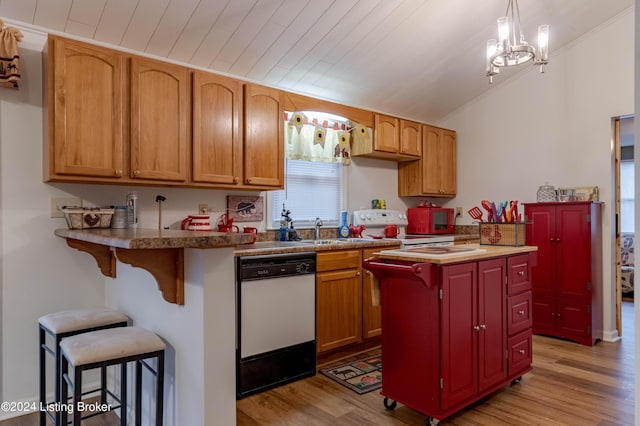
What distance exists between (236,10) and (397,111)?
8.05 feet

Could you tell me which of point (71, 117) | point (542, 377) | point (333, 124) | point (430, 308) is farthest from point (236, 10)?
point (542, 377)

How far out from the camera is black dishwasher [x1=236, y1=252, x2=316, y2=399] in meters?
2.56

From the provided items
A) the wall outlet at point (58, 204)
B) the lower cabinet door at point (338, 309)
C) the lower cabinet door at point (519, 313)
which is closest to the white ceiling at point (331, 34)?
the wall outlet at point (58, 204)

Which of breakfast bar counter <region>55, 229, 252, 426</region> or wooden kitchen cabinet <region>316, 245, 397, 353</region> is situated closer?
breakfast bar counter <region>55, 229, 252, 426</region>

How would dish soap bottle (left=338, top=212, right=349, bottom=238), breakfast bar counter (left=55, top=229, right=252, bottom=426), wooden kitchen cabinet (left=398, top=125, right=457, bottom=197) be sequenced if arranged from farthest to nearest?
wooden kitchen cabinet (left=398, top=125, right=457, bottom=197) < dish soap bottle (left=338, top=212, right=349, bottom=238) < breakfast bar counter (left=55, top=229, right=252, bottom=426)

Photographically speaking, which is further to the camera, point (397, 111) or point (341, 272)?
point (397, 111)

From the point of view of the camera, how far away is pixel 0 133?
7.76 feet

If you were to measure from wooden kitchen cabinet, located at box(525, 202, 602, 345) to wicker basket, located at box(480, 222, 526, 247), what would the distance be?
0.93 metres

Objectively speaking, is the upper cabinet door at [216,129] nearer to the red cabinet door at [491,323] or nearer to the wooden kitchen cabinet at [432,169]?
the red cabinet door at [491,323]

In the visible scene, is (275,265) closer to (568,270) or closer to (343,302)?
(343,302)

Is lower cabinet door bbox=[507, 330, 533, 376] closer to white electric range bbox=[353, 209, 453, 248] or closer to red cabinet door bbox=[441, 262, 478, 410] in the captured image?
red cabinet door bbox=[441, 262, 478, 410]

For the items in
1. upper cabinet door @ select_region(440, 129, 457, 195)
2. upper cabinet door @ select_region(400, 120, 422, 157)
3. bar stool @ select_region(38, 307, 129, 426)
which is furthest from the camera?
upper cabinet door @ select_region(440, 129, 457, 195)

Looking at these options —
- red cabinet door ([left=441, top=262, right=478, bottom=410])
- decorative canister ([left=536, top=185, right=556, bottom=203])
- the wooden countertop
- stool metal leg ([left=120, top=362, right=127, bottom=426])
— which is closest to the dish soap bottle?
the wooden countertop

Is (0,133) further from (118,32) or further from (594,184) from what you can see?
(594,184)
